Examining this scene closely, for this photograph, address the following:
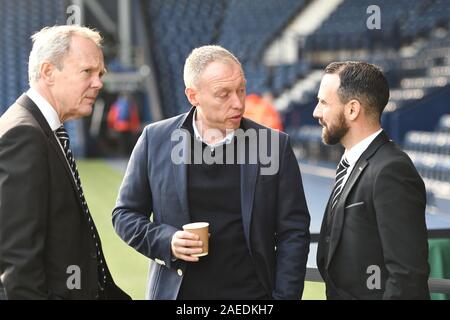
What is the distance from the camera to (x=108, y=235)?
A: 22.5 ft

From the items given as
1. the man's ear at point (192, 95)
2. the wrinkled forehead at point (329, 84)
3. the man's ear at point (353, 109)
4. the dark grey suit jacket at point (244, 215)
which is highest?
the wrinkled forehead at point (329, 84)

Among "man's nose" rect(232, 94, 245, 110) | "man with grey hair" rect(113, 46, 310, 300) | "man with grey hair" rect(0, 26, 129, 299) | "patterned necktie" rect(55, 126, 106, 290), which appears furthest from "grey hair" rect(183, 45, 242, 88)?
"patterned necktie" rect(55, 126, 106, 290)

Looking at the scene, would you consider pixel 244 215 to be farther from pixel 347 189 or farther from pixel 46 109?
pixel 46 109

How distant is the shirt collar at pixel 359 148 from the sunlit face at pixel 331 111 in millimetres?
61

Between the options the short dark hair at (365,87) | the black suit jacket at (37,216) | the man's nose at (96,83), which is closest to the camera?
the black suit jacket at (37,216)

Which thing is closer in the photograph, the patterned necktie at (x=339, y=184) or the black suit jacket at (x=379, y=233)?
the black suit jacket at (x=379, y=233)

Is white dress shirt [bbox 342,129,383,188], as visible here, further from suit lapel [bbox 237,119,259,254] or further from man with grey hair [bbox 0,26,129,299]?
man with grey hair [bbox 0,26,129,299]

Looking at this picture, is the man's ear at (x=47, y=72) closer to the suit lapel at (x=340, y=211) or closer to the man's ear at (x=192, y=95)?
the man's ear at (x=192, y=95)

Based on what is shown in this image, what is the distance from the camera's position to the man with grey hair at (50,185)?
179cm

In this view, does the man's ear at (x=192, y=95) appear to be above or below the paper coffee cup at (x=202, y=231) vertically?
above

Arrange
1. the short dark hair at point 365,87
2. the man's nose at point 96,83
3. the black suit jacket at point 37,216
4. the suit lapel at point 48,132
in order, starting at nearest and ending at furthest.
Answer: the black suit jacket at point 37,216
the suit lapel at point 48,132
the man's nose at point 96,83
the short dark hair at point 365,87

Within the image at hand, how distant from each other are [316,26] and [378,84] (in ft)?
57.0

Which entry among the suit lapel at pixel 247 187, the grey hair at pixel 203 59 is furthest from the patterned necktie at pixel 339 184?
Result: the grey hair at pixel 203 59
